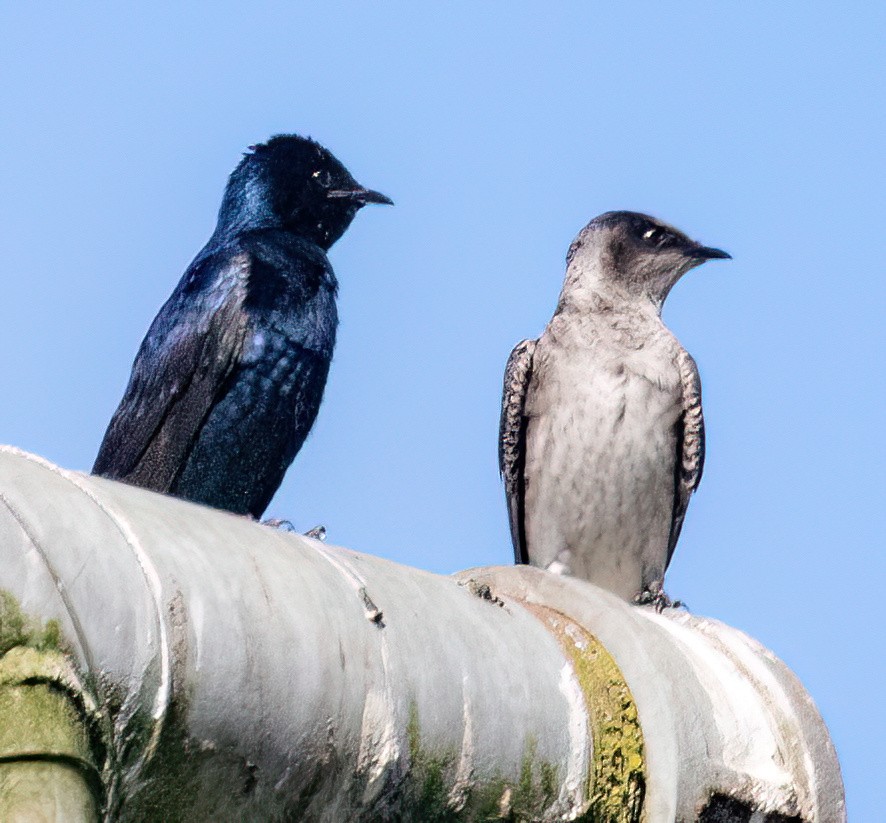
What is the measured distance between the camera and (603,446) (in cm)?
855

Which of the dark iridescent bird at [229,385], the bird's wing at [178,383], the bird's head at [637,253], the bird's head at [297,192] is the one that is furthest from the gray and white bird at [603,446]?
the bird's wing at [178,383]

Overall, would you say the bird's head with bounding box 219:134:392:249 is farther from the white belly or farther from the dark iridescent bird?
the white belly

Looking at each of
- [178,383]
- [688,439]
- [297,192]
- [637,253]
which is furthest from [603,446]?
[297,192]

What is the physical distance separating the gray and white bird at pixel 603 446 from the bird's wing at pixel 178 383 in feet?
4.72

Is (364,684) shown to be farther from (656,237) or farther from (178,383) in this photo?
(656,237)

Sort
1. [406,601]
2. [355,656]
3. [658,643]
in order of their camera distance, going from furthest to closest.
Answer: [658,643] < [406,601] < [355,656]

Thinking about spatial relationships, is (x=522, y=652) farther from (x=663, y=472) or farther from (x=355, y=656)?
(x=663, y=472)

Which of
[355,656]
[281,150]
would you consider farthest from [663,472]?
[355,656]

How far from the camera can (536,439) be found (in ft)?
28.9

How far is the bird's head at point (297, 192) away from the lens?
9.38 meters

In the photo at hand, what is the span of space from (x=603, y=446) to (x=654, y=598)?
2.60ft

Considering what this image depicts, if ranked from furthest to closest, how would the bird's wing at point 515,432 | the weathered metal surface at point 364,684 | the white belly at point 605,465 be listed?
the bird's wing at point 515,432, the white belly at point 605,465, the weathered metal surface at point 364,684

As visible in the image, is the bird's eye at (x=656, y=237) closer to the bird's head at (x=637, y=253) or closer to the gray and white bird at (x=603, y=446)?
the bird's head at (x=637, y=253)

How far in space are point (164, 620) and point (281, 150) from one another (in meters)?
7.03
